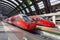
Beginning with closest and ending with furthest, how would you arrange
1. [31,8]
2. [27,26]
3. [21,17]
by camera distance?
[27,26], [21,17], [31,8]

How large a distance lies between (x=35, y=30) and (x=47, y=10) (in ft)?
61.7

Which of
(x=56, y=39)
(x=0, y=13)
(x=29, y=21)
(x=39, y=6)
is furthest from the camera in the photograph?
(x=0, y=13)

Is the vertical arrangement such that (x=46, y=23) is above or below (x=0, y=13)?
above

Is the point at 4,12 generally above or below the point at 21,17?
below

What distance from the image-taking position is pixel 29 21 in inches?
765

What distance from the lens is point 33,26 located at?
1834cm

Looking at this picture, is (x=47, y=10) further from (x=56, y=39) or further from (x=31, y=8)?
(x=56, y=39)

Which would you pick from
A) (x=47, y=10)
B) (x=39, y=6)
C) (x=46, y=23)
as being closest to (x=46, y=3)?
(x=47, y=10)

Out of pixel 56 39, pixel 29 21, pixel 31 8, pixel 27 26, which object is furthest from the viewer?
pixel 31 8

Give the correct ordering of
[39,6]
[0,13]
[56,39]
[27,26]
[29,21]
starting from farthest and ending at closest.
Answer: [0,13], [39,6], [29,21], [27,26], [56,39]

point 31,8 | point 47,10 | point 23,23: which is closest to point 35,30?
point 23,23

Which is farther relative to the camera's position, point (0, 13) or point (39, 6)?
point (0, 13)

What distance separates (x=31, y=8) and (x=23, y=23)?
3387 cm

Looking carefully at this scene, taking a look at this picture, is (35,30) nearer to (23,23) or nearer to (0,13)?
(23,23)
